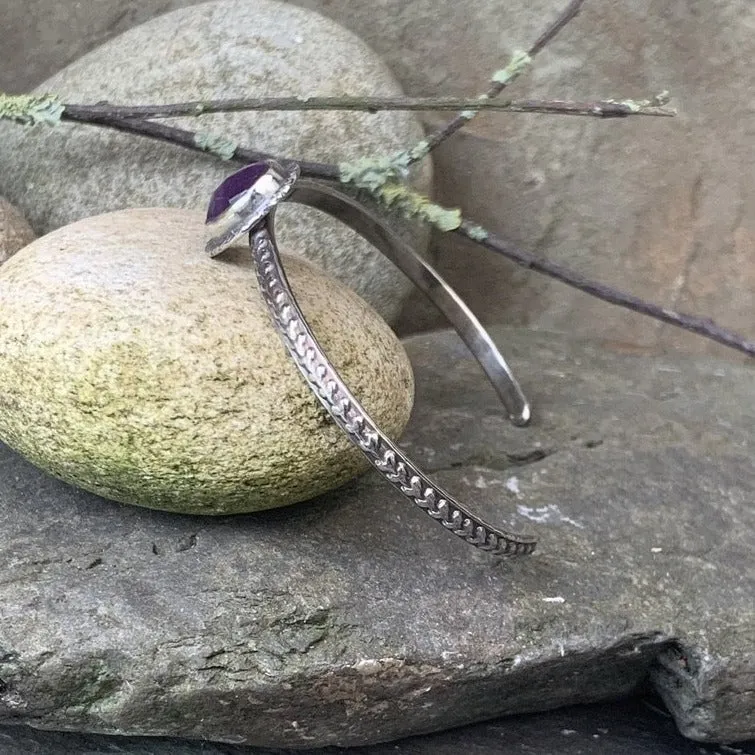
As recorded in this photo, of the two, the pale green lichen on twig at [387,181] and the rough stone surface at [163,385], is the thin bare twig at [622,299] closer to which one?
the pale green lichen on twig at [387,181]

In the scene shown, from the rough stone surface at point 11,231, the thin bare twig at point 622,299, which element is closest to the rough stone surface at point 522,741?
the thin bare twig at point 622,299

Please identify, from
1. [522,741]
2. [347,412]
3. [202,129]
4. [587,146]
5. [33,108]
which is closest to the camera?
[347,412]

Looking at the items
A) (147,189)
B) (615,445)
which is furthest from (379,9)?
(615,445)

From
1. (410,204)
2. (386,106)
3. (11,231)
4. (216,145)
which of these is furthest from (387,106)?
(11,231)

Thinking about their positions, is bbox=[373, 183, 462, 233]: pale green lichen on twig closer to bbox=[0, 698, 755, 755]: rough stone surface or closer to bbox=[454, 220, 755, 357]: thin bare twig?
bbox=[454, 220, 755, 357]: thin bare twig

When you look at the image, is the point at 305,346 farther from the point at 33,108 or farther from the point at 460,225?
the point at 33,108

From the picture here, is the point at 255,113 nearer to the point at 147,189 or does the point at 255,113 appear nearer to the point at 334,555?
the point at 147,189

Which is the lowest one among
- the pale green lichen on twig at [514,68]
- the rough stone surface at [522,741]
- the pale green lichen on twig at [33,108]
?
the rough stone surface at [522,741]
